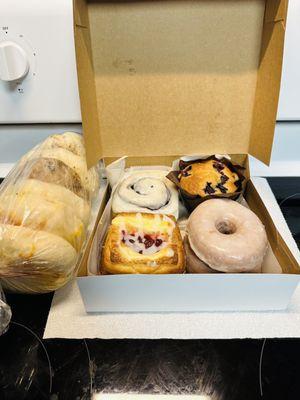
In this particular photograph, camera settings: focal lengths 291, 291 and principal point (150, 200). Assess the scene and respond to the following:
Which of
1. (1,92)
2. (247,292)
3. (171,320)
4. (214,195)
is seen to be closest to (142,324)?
(171,320)

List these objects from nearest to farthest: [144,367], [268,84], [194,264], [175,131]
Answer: [144,367]
[194,264]
[268,84]
[175,131]

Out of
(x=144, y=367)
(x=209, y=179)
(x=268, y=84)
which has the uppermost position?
(x=268, y=84)

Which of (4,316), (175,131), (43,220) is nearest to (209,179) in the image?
(175,131)

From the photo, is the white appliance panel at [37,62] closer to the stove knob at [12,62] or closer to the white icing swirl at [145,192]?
the stove knob at [12,62]

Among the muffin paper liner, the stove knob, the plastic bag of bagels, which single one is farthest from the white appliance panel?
the muffin paper liner

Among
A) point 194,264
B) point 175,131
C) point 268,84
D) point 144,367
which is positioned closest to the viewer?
point 144,367

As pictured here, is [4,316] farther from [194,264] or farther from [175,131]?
[175,131]

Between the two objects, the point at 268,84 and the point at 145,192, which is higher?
the point at 268,84
